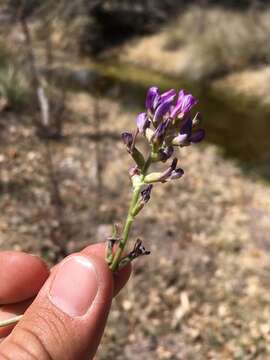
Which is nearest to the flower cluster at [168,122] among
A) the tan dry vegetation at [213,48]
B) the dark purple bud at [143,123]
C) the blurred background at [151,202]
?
the dark purple bud at [143,123]

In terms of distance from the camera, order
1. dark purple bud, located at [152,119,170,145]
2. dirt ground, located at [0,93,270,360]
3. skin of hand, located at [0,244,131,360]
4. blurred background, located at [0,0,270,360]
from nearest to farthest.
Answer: dark purple bud, located at [152,119,170,145] < skin of hand, located at [0,244,131,360] < dirt ground, located at [0,93,270,360] < blurred background, located at [0,0,270,360]

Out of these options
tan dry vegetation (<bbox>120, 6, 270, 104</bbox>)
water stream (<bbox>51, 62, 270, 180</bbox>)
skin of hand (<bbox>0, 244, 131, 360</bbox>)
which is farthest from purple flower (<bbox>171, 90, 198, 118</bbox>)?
tan dry vegetation (<bbox>120, 6, 270, 104</bbox>)

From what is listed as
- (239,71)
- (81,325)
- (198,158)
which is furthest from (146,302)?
(239,71)

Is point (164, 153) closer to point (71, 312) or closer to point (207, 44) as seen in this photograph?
point (71, 312)

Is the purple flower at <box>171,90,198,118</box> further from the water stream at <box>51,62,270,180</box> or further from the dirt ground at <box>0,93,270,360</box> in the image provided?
the water stream at <box>51,62,270,180</box>

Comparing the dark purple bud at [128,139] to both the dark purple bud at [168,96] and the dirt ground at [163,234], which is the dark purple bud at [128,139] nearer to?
the dark purple bud at [168,96]
